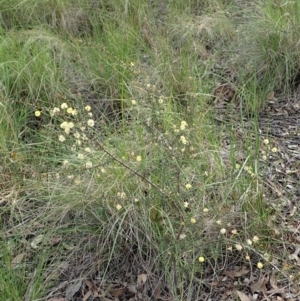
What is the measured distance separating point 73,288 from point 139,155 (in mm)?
726

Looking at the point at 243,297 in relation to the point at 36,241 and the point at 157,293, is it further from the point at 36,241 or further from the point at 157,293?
the point at 36,241

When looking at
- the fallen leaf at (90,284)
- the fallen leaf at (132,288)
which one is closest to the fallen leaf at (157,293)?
the fallen leaf at (132,288)

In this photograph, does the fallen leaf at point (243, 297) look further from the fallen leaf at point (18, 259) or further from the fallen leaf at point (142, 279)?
the fallen leaf at point (18, 259)

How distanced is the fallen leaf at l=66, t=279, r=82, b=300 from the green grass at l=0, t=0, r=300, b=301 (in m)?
0.07

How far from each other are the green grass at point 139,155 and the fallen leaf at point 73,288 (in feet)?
0.23

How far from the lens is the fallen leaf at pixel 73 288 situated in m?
2.54

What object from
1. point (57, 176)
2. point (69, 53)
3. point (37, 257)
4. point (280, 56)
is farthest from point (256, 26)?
point (37, 257)

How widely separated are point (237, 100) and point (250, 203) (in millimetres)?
1387

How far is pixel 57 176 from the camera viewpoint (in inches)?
106

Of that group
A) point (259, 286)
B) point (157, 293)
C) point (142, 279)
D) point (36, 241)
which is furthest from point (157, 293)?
point (36, 241)

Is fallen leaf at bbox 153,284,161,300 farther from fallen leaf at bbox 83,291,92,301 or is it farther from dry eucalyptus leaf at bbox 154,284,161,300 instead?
fallen leaf at bbox 83,291,92,301

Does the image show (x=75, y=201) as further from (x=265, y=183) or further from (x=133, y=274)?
(x=265, y=183)

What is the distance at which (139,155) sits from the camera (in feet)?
9.10

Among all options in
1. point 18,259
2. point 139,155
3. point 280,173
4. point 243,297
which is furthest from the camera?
point 280,173
